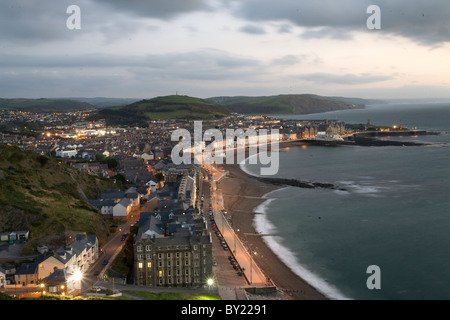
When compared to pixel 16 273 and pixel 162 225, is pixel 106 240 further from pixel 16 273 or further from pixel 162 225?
pixel 16 273

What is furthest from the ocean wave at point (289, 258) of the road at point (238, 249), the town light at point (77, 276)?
the town light at point (77, 276)

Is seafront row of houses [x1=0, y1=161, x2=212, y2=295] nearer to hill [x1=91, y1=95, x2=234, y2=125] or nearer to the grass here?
the grass

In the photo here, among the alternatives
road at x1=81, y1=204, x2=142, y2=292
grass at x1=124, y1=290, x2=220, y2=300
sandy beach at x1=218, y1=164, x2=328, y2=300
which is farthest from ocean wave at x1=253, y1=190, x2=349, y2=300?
road at x1=81, y1=204, x2=142, y2=292

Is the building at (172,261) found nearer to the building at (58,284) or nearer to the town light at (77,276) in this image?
the town light at (77,276)

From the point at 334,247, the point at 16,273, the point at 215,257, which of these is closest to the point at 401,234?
the point at 334,247

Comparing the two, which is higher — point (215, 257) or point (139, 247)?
point (139, 247)
